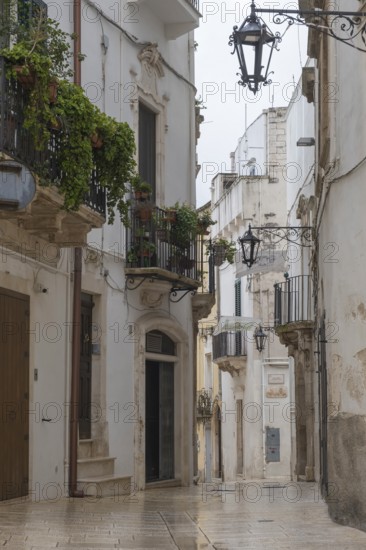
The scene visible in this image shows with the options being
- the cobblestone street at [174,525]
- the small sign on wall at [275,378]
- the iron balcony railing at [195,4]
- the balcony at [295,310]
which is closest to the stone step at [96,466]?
the cobblestone street at [174,525]

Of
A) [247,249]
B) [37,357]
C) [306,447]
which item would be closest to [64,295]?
[37,357]

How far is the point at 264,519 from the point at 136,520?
1449 millimetres

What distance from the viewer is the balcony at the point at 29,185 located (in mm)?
12844

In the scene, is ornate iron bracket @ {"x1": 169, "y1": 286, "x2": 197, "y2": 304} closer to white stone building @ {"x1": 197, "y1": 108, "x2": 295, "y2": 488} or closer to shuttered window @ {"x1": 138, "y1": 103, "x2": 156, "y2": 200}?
shuttered window @ {"x1": 138, "y1": 103, "x2": 156, "y2": 200}

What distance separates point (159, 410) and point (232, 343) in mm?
18770

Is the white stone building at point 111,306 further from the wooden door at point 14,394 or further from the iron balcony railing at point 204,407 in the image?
the iron balcony railing at point 204,407

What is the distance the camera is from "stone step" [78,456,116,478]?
1748 cm

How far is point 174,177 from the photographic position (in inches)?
866

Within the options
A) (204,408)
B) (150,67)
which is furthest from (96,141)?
(204,408)

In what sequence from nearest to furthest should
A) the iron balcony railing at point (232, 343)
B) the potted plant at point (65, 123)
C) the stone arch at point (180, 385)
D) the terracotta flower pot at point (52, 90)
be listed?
the potted plant at point (65, 123), the terracotta flower pot at point (52, 90), the stone arch at point (180, 385), the iron balcony railing at point (232, 343)

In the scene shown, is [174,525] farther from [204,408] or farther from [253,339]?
[204,408]

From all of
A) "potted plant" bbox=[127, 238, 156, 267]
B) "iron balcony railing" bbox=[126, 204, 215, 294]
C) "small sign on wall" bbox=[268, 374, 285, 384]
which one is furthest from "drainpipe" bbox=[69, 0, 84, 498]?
"small sign on wall" bbox=[268, 374, 285, 384]

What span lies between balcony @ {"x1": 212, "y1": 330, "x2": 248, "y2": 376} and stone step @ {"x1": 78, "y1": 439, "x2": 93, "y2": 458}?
68.7 feet

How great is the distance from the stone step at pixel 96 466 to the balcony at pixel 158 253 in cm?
306
